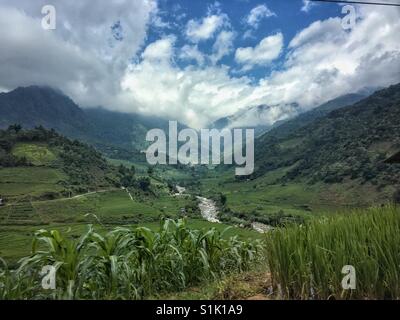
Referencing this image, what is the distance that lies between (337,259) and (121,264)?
8.29 feet

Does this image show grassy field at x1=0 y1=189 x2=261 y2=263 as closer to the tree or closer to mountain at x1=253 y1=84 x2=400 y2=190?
the tree

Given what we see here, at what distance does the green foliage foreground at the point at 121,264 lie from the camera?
15.6 feet

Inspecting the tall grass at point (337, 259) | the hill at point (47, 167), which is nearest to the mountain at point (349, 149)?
the hill at point (47, 167)

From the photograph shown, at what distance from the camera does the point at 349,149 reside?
129m

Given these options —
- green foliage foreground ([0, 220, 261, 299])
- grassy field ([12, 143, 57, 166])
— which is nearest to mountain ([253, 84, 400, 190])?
grassy field ([12, 143, 57, 166])

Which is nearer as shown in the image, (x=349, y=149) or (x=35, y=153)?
(x=35, y=153)

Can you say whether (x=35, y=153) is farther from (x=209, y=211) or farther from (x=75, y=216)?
(x=209, y=211)

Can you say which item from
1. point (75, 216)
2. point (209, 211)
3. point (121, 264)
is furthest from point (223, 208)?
point (121, 264)

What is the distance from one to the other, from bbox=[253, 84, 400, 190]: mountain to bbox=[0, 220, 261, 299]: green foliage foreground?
280 feet

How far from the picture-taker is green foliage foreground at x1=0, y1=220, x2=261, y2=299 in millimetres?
4754

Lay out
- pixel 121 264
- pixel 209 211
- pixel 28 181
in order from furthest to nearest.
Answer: pixel 209 211
pixel 28 181
pixel 121 264

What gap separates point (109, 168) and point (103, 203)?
41.3 metres

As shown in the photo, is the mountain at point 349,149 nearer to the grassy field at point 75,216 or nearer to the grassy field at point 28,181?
the grassy field at point 75,216

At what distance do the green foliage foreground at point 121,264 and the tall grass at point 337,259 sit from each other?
1.26 meters
